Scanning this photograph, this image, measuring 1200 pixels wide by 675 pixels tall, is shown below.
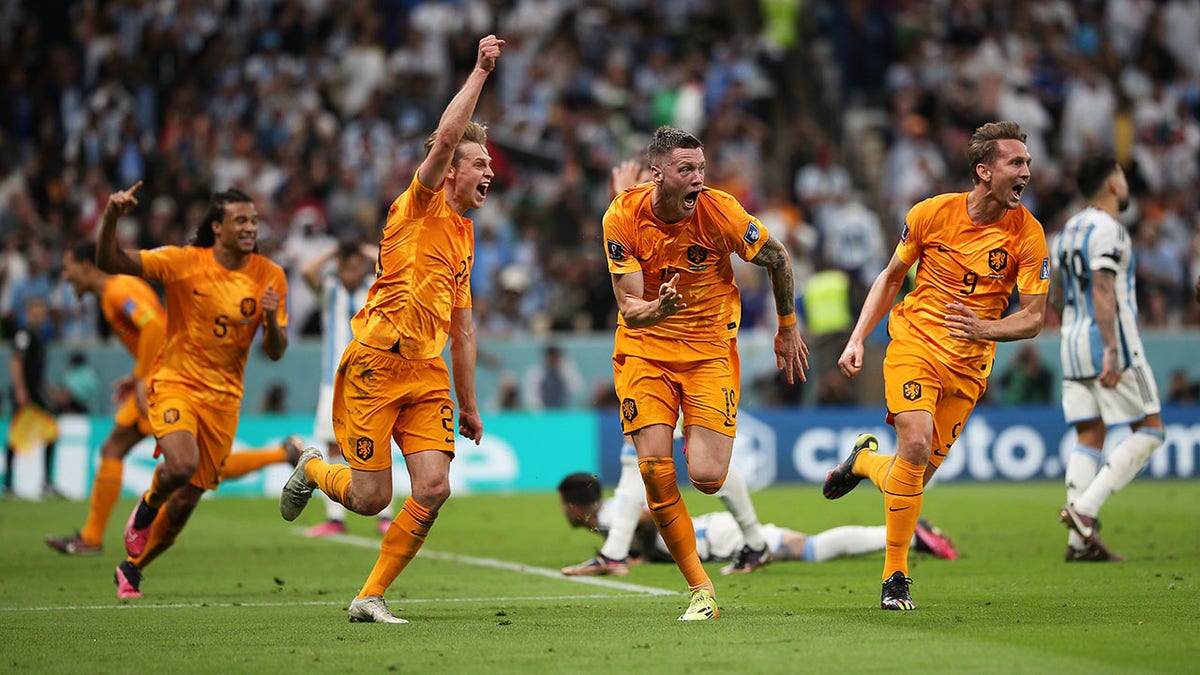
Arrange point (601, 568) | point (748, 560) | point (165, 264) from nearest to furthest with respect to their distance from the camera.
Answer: point (165, 264) < point (601, 568) < point (748, 560)

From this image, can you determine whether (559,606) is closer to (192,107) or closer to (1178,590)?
(1178,590)

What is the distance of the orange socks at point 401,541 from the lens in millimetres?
8695

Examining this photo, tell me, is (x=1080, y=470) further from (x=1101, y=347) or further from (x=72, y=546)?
(x=72, y=546)

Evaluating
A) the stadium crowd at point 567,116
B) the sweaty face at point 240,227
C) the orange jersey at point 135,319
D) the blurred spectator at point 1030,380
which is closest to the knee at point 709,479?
the sweaty face at point 240,227

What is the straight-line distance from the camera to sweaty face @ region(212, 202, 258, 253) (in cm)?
1081

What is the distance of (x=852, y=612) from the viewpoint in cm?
891

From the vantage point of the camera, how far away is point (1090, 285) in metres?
12.4

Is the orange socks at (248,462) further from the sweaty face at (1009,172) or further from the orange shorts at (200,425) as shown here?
the sweaty face at (1009,172)

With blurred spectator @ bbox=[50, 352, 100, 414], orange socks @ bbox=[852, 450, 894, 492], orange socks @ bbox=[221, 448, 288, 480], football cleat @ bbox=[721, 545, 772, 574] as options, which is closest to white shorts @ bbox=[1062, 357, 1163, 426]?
football cleat @ bbox=[721, 545, 772, 574]

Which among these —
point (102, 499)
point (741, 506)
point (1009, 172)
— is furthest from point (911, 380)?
point (102, 499)

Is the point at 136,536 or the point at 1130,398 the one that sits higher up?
the point at 1130,398

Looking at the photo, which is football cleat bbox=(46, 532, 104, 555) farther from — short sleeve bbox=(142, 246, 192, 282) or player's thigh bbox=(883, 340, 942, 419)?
player's thigh bbox=(883, 340, 942, 419)

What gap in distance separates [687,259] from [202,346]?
3694 millimetres

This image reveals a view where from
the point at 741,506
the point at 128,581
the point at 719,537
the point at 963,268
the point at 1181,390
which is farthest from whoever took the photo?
the point at 1181,390
